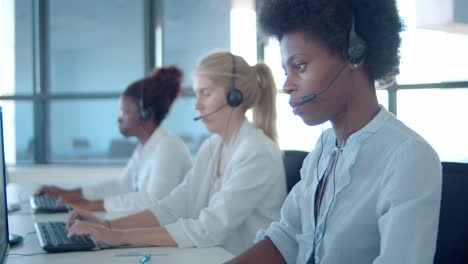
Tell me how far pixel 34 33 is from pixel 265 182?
347cm

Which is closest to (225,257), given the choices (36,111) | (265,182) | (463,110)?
(265,182)

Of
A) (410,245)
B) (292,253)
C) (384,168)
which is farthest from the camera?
(292,253)

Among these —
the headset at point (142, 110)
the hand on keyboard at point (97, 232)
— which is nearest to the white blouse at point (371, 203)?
the hand on keyboard at point (97, 232)

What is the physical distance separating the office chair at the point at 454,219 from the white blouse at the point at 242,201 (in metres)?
0.70

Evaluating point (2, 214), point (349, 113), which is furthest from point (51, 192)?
point (349, 113)

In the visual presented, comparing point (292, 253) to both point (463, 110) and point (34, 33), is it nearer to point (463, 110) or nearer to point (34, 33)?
point (463, 110)

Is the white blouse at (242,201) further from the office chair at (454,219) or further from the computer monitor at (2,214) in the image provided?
the office chair at (454,219)

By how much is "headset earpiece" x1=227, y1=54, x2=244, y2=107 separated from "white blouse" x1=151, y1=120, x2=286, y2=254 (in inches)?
3.1

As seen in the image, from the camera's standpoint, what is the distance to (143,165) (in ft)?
9.14

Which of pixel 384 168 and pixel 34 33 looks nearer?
pixel 384 168

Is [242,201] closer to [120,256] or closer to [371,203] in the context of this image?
[120,256]

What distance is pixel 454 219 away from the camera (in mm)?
1080

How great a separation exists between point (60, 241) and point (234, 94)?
788mm

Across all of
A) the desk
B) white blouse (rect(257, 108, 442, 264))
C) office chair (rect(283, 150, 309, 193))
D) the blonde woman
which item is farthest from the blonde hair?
white blouse (rect(257, 108, 442, 264))
